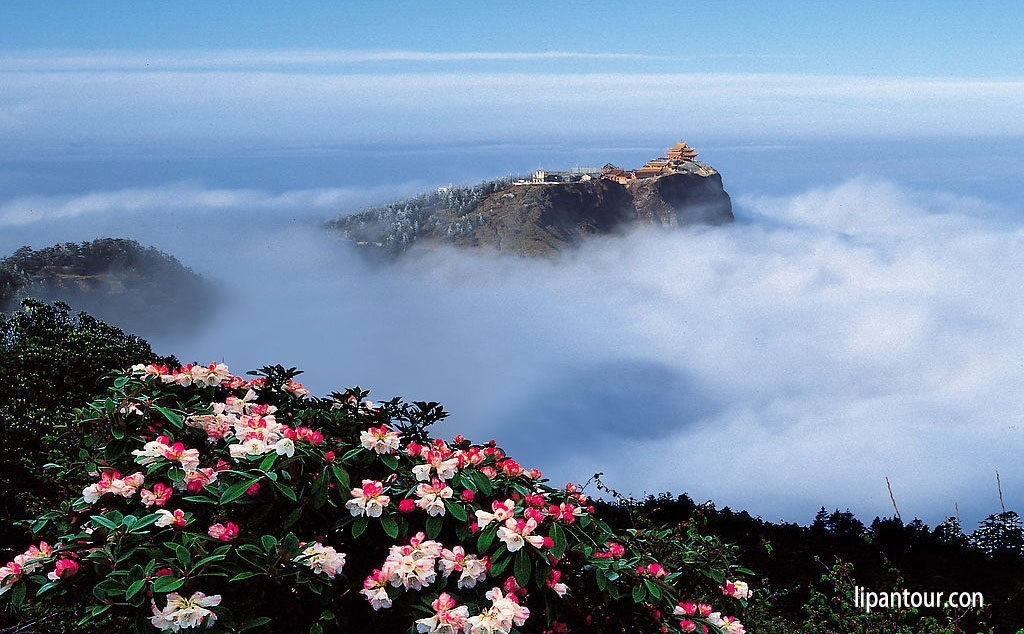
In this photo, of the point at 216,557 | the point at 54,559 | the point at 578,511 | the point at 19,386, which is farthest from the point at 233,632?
the point at 19,386

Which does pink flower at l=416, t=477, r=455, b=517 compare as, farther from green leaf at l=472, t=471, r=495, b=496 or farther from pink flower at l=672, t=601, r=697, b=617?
pink flower at l=672, t=601, r=697, b=617

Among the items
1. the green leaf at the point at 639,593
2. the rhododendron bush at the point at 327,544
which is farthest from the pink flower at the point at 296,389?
the green leaf at the point at 639,593

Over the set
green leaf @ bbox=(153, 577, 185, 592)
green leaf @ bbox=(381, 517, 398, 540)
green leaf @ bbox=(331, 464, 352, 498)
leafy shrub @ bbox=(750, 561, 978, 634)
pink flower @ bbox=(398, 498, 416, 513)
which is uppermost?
green leaf @ bbox=(331, 464, 352, 498)

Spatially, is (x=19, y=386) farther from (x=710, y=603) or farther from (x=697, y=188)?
(x=697, y=188)

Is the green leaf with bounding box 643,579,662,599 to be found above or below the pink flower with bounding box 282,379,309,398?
below

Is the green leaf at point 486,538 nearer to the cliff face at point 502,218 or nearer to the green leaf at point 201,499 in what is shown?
the green leaf at point 201,499

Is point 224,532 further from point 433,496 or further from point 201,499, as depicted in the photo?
point 433,496

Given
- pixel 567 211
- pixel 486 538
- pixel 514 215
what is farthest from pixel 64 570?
pixel 567 211

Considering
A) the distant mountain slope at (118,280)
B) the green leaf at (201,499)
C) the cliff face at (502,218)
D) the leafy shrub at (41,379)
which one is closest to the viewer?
the green leaf at (201,499)

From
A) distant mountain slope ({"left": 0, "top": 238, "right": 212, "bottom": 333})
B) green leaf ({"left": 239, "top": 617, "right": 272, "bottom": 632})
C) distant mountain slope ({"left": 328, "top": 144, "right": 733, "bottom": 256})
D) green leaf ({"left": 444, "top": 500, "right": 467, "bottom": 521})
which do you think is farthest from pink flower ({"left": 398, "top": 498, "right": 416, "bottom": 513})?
distant mountain slope ({"left": 328, "top": 144, "right": 733, "bottom": 256})
